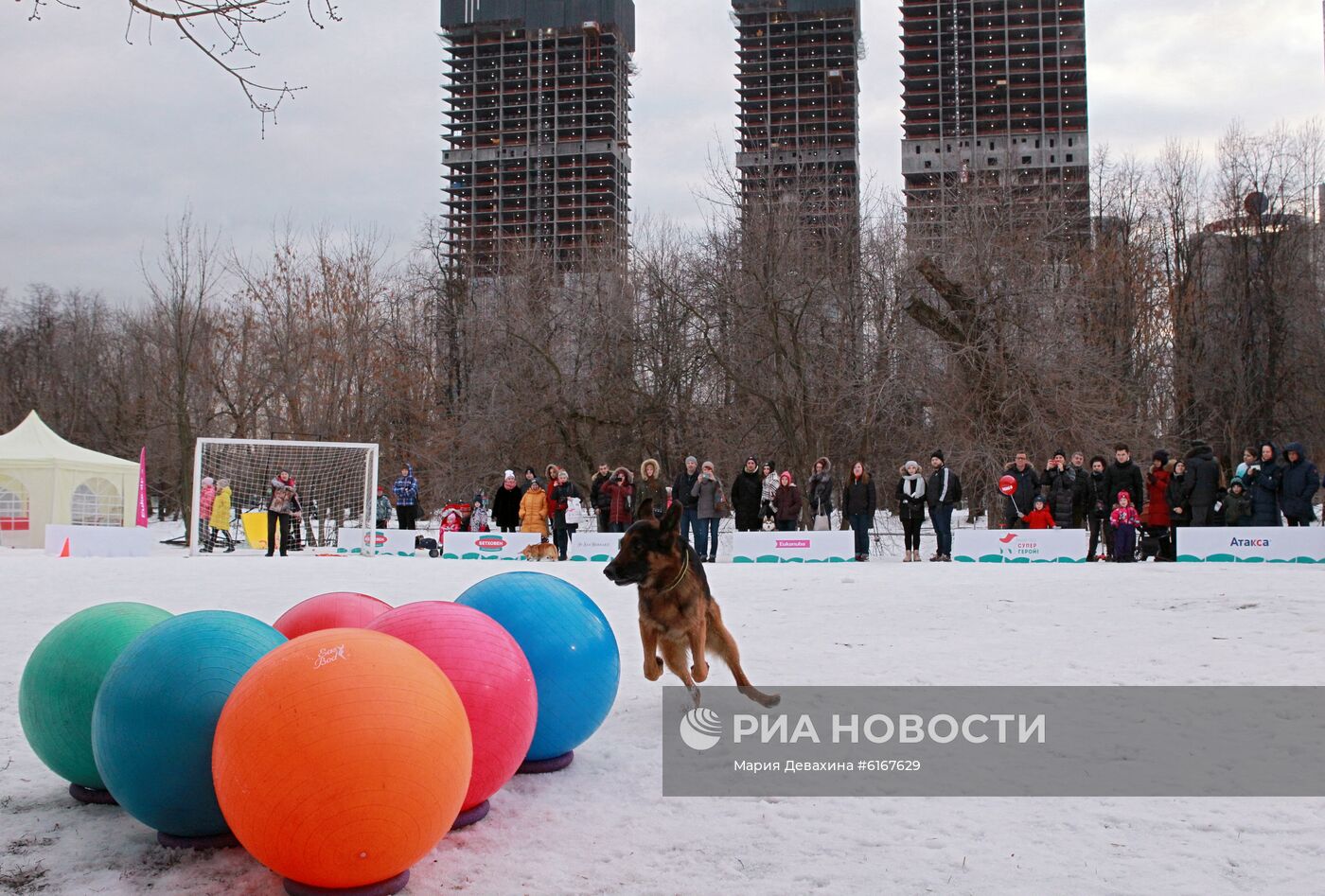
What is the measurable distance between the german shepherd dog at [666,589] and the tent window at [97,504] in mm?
31673

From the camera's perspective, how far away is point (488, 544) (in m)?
20.7

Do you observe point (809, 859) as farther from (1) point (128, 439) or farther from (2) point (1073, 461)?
(1) point (128, 439)

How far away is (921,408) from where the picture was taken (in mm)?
28953

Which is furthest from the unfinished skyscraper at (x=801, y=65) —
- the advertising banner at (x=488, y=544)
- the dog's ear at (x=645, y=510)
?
the dog's ear at (x=645, y=510)

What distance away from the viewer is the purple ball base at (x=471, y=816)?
517 cm

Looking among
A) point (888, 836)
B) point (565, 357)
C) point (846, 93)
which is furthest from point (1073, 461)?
point (846, 93)

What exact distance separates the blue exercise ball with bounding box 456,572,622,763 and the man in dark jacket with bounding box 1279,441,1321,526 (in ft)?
48.8

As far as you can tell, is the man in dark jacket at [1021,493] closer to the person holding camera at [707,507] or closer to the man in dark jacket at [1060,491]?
the man in dark jacket at [1060,491]

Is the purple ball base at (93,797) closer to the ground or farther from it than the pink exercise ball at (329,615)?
closer to the ground

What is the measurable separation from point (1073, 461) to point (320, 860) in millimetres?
18010

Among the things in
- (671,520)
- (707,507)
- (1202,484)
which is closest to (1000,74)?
(1202,484)

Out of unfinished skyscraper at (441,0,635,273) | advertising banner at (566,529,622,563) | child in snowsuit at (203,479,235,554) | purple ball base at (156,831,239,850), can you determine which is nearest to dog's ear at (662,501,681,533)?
purple ball base at (156,831,239,850)

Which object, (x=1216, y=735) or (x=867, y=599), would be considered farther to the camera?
(x=867, y=599)

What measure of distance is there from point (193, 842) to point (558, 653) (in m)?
2.13
